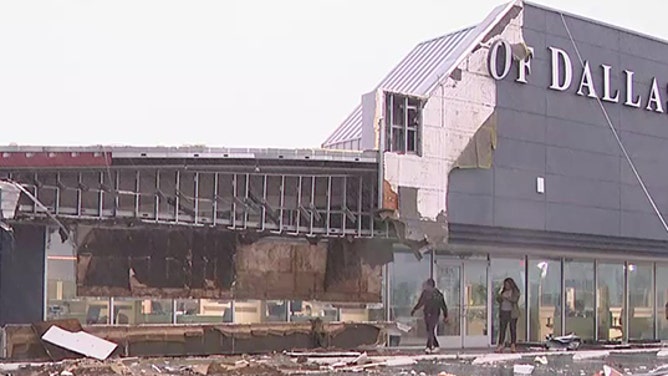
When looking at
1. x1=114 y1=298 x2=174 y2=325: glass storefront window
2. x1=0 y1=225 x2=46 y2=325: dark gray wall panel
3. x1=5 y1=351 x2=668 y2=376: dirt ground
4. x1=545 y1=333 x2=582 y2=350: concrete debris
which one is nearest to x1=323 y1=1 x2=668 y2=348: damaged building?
x1=545 y1=333 x2=582 y2=350: concrete debris

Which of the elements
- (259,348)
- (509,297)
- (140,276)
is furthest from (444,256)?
(140,276)

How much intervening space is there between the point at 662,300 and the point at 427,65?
12285mm

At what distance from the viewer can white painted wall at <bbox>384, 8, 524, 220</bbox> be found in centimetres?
2209

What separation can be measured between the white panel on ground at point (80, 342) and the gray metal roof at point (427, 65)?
7.82 metres

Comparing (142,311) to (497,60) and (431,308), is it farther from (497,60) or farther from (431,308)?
(497,60)

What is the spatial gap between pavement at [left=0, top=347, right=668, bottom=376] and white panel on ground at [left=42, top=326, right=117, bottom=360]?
0.61 metres

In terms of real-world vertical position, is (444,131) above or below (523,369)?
above

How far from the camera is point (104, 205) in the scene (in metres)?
19.6

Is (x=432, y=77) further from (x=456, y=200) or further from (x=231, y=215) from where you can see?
(x=231, y=215)

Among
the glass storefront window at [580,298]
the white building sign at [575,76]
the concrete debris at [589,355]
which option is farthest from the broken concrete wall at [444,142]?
the glass storefront window at [580,298]

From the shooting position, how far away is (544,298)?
27.5 m

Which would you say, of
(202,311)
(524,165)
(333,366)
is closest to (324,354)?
(333,366)

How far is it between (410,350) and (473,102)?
19.1 feet

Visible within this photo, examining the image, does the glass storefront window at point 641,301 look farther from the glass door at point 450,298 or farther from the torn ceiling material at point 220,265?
the torn ceiling material at point 220,265
